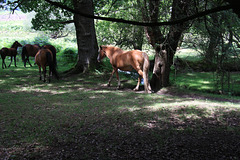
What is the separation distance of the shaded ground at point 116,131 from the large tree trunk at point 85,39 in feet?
21.1

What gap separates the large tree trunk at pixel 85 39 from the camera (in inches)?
506

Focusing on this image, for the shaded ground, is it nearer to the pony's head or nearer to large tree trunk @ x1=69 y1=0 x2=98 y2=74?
the pony's head

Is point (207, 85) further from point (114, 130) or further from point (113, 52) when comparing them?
point (114, 130)

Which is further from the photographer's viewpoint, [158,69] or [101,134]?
[158,69]

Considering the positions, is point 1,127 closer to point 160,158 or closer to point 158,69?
point 160,158

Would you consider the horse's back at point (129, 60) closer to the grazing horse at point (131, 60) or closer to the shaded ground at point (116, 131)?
the grazing horse at point (131, 60)

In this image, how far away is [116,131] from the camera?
15.3ft

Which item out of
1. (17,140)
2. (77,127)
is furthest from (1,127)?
(77,127)

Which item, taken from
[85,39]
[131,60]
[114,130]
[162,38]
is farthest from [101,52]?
[114,130]

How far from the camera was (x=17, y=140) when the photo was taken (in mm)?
4277

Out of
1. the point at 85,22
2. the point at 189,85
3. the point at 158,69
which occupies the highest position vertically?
the point at 85,22

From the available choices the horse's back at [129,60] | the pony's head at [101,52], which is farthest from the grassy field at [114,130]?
the pony's head at [101,52]

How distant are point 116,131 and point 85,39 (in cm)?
943

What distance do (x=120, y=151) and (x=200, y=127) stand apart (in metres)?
1.96
